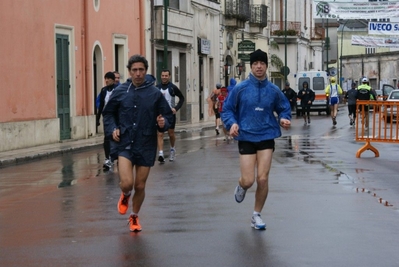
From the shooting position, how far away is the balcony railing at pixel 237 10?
49875 millimetres

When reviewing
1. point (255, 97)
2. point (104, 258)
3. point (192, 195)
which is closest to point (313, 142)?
point (192, 195)

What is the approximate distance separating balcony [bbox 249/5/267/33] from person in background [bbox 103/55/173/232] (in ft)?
149

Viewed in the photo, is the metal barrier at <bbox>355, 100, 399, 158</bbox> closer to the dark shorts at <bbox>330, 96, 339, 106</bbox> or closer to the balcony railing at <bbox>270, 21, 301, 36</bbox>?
the dark shorts at <bbox>330, 96, 339, 106</bbox>

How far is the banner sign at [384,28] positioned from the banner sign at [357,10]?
520 cm

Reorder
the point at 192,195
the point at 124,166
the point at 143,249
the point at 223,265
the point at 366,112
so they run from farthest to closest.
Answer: the point at 366,112, the point at 192,195, the point at 124,166, the point at 143,249, the point at 223,265

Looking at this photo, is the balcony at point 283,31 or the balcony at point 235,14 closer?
the balcony at point 235,14

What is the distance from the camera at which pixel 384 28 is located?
48531mm

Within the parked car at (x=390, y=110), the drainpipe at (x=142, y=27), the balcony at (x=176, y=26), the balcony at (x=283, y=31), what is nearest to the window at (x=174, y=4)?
the balcony at (x=176, y=26)

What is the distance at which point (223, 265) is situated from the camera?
7.98 meters

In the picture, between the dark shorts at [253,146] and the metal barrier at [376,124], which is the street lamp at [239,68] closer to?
the metal barrier at [376,124]

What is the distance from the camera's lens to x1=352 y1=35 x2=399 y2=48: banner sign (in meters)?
53.2

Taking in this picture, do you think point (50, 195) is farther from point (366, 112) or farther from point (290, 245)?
point (366, 112)

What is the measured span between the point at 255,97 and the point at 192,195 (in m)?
3.20

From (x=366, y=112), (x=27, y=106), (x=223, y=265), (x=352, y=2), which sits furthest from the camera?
(x=352, y=2)
